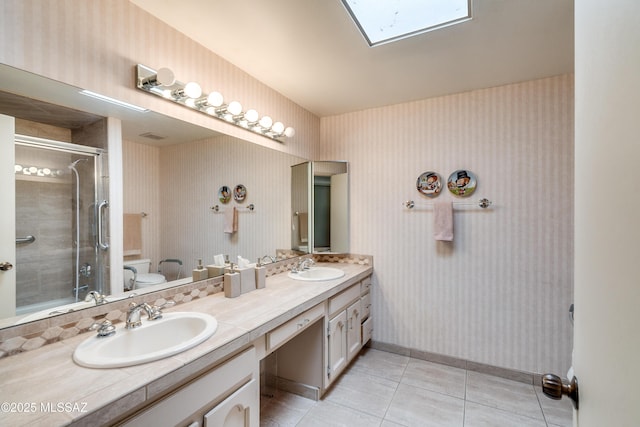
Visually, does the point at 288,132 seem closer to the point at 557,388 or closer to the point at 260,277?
the point at 260,277

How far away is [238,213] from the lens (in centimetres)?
212

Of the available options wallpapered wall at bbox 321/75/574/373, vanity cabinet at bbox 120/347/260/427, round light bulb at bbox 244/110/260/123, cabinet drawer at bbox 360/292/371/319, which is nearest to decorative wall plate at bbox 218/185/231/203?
round light bulb at bbox 244/110/260/123

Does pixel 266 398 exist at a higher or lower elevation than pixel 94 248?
lower

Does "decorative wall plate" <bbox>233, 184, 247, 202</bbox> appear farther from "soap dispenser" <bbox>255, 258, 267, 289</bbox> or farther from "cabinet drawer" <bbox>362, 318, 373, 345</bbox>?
"cabinet drawer" <bbox>362, 318, 373, 345</bbox>

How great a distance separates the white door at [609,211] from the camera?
32cm

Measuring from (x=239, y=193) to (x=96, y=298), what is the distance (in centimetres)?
110

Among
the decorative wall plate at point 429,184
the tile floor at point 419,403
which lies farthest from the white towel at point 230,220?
the decorative wall plate at point 429,184

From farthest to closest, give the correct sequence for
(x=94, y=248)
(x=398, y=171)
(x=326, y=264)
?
(x=326, y=264), (x=398, y=171), (x=94, y=248)

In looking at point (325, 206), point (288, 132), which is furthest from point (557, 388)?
point (325, 206)

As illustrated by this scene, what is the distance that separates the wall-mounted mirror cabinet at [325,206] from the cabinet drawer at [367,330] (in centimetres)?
70

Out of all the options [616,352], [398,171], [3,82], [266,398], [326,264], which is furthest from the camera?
[326,264]

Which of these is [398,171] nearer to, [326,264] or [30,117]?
[326,264]

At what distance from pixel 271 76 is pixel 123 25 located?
990 mm

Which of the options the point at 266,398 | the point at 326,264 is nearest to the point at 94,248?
the point at 266,398
